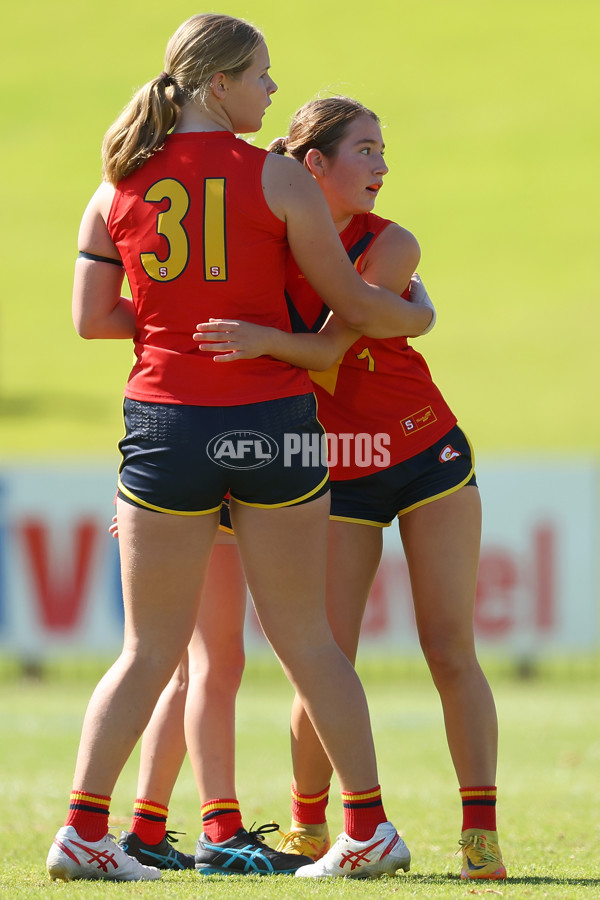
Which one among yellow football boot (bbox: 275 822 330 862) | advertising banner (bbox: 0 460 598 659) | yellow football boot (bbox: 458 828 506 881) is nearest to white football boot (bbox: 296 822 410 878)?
yellow football boot (bbox: 458 828 506 881)

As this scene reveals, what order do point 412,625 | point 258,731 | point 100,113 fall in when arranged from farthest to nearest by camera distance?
point 100,113, point 412,625, point 258,731

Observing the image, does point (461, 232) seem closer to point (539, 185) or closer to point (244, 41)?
point (539, 185)

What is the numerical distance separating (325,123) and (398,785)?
3546 mm

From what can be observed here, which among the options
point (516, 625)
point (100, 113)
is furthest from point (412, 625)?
point (100, 113)

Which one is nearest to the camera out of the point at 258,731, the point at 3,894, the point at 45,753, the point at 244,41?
the point at 3,894

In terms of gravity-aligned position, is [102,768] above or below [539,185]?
below

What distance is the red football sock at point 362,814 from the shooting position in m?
3.12

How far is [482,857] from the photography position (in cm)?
332

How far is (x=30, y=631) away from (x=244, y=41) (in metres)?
7.79

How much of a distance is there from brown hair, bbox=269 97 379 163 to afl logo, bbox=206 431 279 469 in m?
0.91

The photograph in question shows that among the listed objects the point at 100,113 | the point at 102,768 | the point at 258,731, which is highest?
the point at 100,113

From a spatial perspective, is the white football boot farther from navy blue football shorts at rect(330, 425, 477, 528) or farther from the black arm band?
the black arm band

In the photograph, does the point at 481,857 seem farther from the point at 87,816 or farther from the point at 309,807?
the point at 87,816

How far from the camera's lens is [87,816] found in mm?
2979
